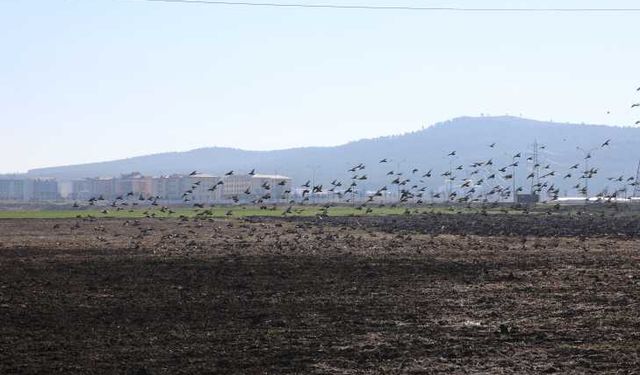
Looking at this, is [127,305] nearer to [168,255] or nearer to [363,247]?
[168,255]

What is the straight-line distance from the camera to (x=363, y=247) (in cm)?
4288

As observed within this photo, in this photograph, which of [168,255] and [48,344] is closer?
[48,344]

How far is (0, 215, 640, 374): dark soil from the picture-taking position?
16.0 meters

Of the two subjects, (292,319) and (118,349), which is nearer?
(118,349)

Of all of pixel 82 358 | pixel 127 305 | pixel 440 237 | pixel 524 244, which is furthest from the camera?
pixel 440 237

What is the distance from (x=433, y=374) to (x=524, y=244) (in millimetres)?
30892

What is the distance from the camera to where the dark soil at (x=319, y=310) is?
15992mm

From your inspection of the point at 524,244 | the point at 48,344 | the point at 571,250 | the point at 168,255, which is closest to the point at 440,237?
the point at 524,244

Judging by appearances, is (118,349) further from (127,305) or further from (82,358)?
(127,305)

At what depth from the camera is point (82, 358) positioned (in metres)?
16.1

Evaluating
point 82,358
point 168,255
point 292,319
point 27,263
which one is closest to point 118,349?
point 82,358

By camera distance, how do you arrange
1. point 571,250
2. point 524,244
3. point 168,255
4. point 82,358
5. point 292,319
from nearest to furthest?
point 82,358
point 292,319
point 168,255
point 571,250
point 524,244

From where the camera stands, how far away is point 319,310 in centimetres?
2152

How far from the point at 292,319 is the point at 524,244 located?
26707 millimetres
